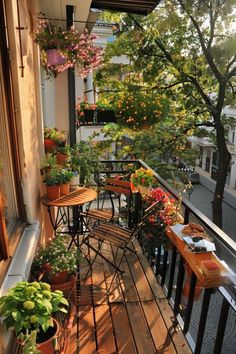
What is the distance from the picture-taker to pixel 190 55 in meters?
8.18

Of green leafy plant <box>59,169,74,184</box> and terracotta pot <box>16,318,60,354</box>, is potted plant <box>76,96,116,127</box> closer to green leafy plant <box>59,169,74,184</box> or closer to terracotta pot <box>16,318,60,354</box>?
green leafy plant <box>59,169,74,184</box>

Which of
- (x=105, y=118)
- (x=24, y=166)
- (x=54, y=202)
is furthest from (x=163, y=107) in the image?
(x=24, y=166)

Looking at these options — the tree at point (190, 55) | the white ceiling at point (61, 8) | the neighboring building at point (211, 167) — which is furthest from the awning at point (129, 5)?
the neighboring building at point (211, 167)

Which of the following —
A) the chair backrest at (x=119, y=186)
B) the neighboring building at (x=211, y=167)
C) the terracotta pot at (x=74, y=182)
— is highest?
the terracotta pot at (x=74, y=182)

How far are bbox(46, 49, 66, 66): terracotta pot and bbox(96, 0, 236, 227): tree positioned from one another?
14.9 feet

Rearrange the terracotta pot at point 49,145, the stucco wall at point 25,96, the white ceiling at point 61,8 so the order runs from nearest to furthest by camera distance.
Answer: the stucco wall at point 25,96 → the white ceiling at point 61,8 → the terracotta pot at point 49,145

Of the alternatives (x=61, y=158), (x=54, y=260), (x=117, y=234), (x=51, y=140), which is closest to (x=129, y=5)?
(x=51, y=140)

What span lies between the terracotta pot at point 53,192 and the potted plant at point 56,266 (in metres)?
0.52

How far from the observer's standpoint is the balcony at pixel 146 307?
1.75 metres

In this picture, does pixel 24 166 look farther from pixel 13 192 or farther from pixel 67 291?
pixel 67 291

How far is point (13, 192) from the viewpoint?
2033 mm

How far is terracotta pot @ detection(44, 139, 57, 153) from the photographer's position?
331 centimetres

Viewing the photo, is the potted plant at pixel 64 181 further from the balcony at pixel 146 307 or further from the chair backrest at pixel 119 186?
the balcony at pixel 146 307

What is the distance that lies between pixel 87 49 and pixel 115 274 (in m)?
2.27
